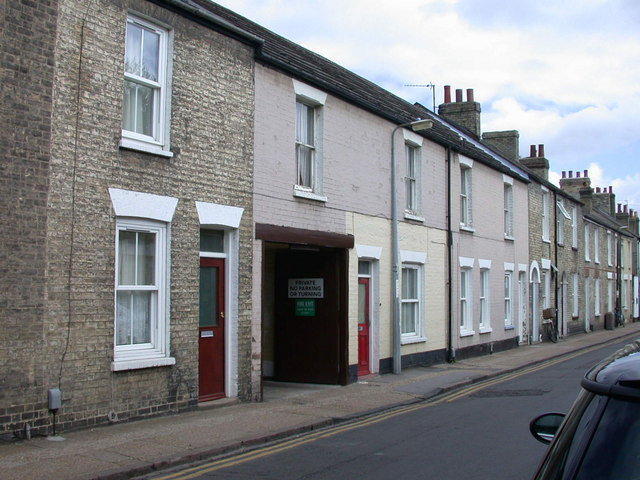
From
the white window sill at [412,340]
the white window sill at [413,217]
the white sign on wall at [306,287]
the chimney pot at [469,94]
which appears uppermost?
the chimney pot at [469,94]

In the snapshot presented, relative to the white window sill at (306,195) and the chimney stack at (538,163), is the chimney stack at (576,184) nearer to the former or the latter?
the chimney stack at (538,163)

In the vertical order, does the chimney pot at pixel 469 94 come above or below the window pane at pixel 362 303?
above

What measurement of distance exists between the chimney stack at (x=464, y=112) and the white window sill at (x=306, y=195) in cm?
1485

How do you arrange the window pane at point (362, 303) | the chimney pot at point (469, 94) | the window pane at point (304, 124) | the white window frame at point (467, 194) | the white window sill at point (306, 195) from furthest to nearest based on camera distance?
the chimney pot at point (469, 94) → the white window frame at point (467, 194) → the window pane at point (362, 303) → the window pane at point (304, 124) → the white window sill at point (306, 195)

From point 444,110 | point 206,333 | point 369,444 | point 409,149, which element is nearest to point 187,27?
point 206,333

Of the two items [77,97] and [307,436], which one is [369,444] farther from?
[77,97]

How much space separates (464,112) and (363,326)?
14949 millimetres

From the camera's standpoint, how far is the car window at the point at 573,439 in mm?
2404

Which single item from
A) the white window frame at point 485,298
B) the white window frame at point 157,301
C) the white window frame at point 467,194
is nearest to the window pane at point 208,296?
the white window frame at point 157,301

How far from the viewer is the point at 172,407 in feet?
32.6

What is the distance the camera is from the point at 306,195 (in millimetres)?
13141

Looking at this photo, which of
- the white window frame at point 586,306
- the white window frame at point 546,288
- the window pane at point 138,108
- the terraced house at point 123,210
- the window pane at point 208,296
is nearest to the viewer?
the terraced house at point 123,210

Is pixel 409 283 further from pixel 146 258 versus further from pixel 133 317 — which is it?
pixel 133 317

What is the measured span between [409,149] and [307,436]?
10.4m
